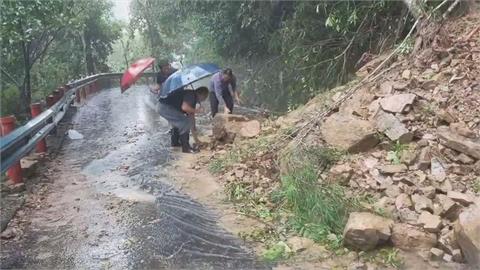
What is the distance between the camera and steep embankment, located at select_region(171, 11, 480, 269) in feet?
11.8

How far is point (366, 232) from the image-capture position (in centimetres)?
354

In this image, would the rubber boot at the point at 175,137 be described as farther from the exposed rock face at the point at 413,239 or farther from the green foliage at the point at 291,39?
the exposed rock face at the point at 413,239

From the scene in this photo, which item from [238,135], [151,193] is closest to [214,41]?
[238,135]

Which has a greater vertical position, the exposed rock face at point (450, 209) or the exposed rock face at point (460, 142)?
the exposed rock face at point (460, 142)

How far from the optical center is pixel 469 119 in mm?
4504

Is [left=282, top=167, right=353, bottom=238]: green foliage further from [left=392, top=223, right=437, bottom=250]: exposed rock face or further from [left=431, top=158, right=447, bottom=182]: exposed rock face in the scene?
[left=431, top=158, right=447, bottom=182]: exposed rock face

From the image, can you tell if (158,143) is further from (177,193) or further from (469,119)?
(469,119)

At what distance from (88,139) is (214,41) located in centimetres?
779

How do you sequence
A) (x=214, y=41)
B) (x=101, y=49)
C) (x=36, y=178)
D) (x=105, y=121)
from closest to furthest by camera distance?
(x=36, y=178) < (x=105, y=121) < (x=214, y=41) < (x=101, y=49)

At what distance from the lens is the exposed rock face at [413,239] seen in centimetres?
358

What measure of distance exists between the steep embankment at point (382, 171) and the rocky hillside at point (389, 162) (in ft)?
0.03

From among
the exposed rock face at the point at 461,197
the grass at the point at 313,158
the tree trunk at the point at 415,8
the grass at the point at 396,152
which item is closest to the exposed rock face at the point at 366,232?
the exposed rock face at the point at 461,197

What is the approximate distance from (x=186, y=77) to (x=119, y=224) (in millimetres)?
3193

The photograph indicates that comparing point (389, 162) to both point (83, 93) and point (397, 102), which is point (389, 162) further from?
point (83, 93)
